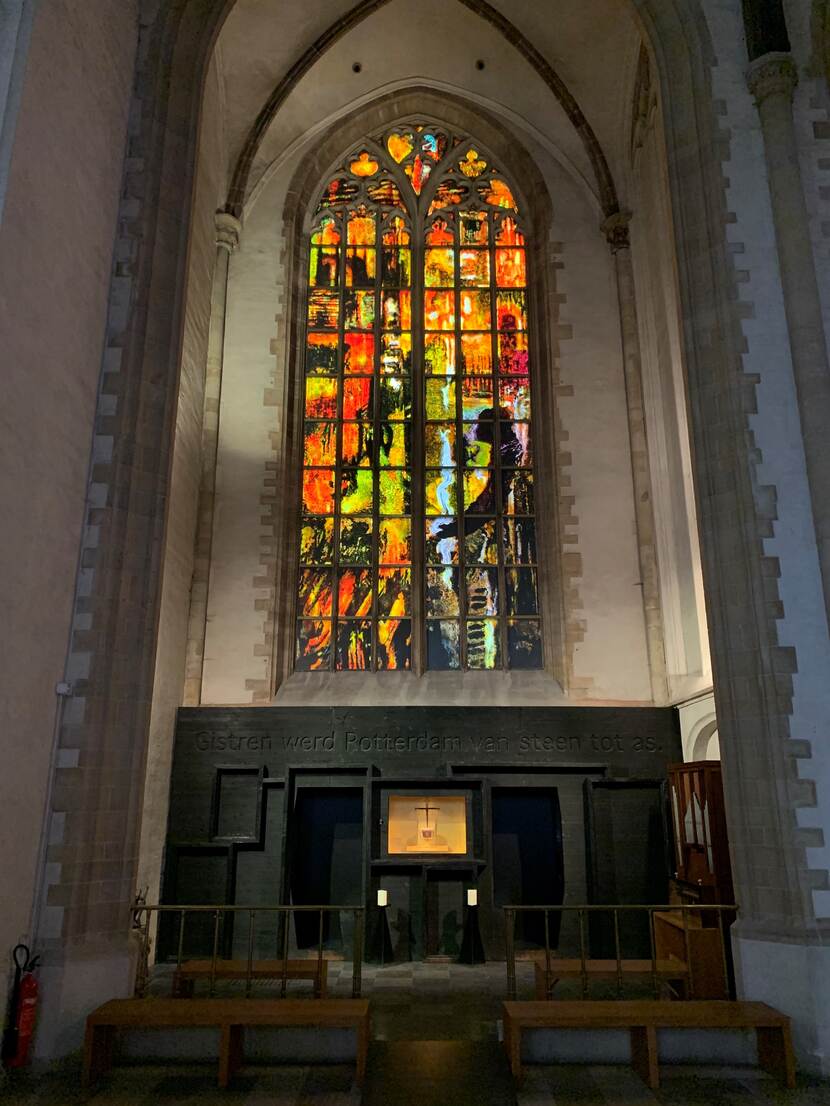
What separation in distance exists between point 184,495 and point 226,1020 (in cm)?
684

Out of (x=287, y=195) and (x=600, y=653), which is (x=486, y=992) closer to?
(x=600, y=653)

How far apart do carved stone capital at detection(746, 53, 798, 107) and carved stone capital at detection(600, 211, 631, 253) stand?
4.61 m

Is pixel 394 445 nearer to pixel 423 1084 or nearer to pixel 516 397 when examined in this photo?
pixel 516 397

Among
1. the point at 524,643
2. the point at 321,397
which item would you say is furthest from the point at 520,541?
the point at 321,397

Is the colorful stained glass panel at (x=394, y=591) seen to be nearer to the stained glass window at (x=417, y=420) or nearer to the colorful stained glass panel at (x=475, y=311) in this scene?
the stained glass window at (x=417, y=420)

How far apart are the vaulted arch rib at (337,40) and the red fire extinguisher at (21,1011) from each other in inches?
409

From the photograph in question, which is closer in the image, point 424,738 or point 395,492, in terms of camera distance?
point 424,738

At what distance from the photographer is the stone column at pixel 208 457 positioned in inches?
423

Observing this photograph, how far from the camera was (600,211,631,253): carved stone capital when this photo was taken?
12.4m

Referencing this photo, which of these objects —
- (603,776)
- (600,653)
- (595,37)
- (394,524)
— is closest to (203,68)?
(394,524)

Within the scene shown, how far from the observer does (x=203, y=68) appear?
8547 millimetres

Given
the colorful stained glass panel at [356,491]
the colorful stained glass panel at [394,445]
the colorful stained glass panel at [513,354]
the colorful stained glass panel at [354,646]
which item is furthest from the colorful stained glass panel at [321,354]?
the colorful stained glass panel at [354,646]

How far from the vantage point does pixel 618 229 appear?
12.5 m

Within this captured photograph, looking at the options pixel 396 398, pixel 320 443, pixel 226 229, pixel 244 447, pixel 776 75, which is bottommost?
pixel 244 447
